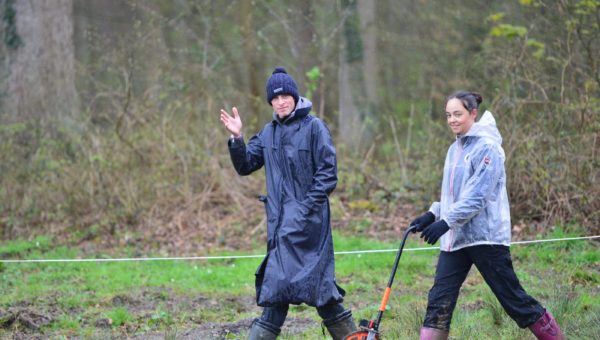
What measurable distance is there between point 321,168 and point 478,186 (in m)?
1.01

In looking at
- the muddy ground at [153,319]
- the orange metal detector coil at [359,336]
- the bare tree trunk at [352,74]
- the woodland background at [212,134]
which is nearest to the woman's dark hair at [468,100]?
the orange metal detector coil at [359,336]

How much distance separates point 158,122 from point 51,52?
111 inches

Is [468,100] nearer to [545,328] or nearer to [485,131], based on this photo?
[485,131]

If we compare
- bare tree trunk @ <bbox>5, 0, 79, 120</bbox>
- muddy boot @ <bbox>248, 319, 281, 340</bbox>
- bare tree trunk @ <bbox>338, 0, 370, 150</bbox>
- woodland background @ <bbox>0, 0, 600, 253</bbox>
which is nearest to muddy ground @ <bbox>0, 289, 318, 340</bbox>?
muddy boot @ <bbox>248, 319, 281, 340</bbox>

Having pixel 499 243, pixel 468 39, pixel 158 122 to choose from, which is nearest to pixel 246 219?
pixel 158 122

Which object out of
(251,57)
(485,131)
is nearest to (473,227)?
(485,131)

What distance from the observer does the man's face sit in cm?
538

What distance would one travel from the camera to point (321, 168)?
525 centimetres

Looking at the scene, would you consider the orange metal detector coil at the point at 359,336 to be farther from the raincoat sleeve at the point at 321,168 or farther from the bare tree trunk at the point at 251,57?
the bare tree trunk at the point at 251,57

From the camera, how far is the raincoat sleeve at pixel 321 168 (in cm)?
517

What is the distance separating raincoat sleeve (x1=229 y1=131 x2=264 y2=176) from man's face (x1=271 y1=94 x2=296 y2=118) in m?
0.27

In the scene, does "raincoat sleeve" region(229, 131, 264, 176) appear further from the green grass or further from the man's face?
the green grass

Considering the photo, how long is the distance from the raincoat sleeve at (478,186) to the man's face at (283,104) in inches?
49.5

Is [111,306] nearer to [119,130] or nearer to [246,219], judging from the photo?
[246,219]
